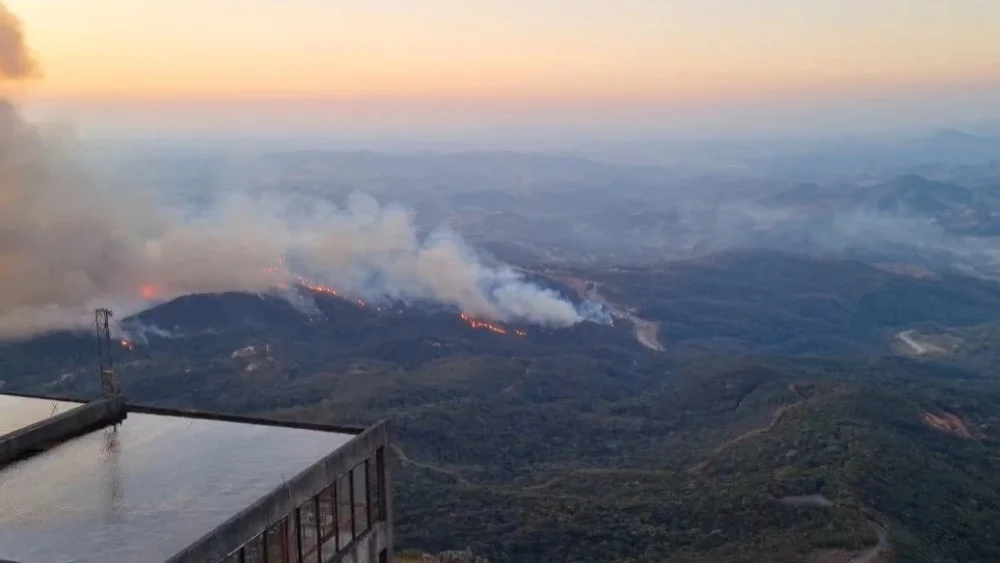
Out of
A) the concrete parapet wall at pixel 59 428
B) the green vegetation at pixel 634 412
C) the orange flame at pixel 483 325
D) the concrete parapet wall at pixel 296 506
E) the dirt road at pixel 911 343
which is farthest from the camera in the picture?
the dirt road at pixel 911 343

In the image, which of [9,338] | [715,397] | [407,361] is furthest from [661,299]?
[9,338]

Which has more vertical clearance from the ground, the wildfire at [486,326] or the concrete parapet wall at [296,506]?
the concrete parapet wall at [296,506]

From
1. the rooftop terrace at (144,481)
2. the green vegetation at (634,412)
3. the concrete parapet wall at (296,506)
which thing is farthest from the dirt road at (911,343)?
the rooftop terrace at (144,481)

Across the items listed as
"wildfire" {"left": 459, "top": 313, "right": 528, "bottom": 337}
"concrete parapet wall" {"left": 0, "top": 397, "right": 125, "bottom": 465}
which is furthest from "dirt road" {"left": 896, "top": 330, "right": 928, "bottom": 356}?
"concrete parapet wall" {"left": 0, "top": 397, "right": 125, "bottom": 465}

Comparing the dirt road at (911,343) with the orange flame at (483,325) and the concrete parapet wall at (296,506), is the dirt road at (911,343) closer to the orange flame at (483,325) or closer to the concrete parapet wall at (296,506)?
the orange flame at (483,325)

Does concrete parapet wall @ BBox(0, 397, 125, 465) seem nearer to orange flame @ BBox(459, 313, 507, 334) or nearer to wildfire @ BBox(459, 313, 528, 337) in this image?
wildfire @ BBox(459, 313, 528, 337)

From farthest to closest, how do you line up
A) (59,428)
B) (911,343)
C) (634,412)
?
(911,343), (634,412), (59,428)

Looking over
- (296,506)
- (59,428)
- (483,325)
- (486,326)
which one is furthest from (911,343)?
(296,506)

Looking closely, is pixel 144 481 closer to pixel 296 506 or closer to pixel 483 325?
pixel 296 506

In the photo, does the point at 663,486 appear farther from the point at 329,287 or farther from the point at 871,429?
the point at 329,287
